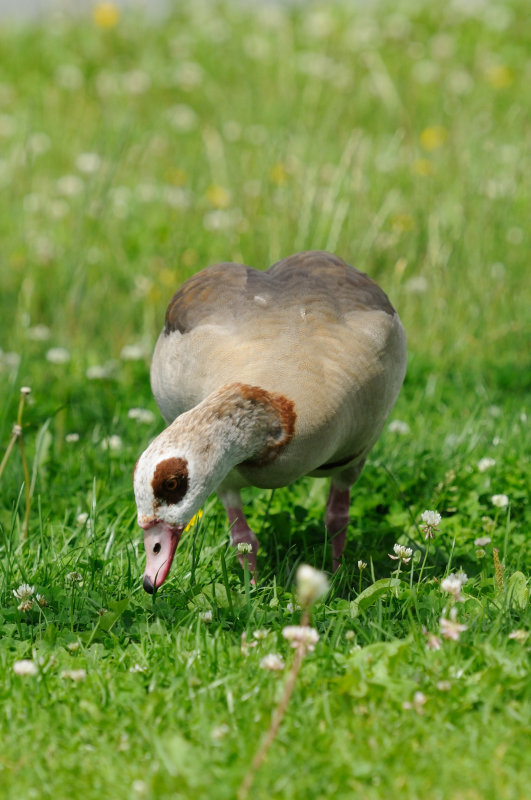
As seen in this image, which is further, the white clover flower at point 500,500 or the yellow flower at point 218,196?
the yellow flower at point 218,196

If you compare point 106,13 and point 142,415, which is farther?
point 106,13

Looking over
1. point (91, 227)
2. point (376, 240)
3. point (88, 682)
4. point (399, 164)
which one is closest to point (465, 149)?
point (399, 164)

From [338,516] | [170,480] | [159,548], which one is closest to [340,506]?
[338,516]

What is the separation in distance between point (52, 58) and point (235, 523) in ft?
33.0

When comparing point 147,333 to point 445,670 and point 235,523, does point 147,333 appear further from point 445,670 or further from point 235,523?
point 445,670

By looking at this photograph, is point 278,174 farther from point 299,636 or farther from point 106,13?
point 106,13

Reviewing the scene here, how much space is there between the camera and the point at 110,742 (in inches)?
123

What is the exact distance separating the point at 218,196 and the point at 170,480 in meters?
5.41

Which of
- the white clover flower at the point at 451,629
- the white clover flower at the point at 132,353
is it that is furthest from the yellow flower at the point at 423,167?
the white clover flower at the point at 451,629

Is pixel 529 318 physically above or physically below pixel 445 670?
below

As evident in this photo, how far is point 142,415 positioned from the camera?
5875mm

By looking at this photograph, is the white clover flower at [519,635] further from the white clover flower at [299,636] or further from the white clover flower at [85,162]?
the white clover flower at [85,162]

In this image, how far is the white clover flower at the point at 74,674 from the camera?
3.39 meters

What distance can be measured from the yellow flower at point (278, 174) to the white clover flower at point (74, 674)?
5.03 m
